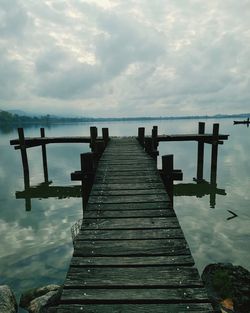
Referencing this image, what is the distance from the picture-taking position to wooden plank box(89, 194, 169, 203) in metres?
5.68

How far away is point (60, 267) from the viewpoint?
8383 millimetres

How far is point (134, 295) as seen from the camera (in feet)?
9.54

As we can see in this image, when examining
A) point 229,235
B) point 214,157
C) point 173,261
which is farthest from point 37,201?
point 173,261

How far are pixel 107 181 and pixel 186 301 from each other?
454 cm

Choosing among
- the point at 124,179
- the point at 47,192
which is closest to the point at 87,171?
the point at 124,179

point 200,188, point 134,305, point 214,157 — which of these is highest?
point 134,305

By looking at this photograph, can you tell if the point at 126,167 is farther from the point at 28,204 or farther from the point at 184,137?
the point at 184,137

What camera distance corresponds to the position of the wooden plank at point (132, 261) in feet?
11.3

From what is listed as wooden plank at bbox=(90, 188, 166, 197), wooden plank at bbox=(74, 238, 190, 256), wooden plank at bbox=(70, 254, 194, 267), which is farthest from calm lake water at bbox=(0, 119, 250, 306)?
wooden plank at bbox=(70, 254, 194, 267)

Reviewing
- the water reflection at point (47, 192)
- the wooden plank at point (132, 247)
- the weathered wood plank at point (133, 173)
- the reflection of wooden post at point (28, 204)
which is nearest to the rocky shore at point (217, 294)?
the wooden plank at point (132, 247)

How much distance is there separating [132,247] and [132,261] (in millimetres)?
336

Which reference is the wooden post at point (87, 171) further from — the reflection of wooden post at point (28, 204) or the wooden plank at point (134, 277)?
the reflection of wooden post at point (28, 204)

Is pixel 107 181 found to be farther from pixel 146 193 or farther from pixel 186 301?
pixel 186 301

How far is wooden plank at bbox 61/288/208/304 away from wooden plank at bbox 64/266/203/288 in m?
0.07
